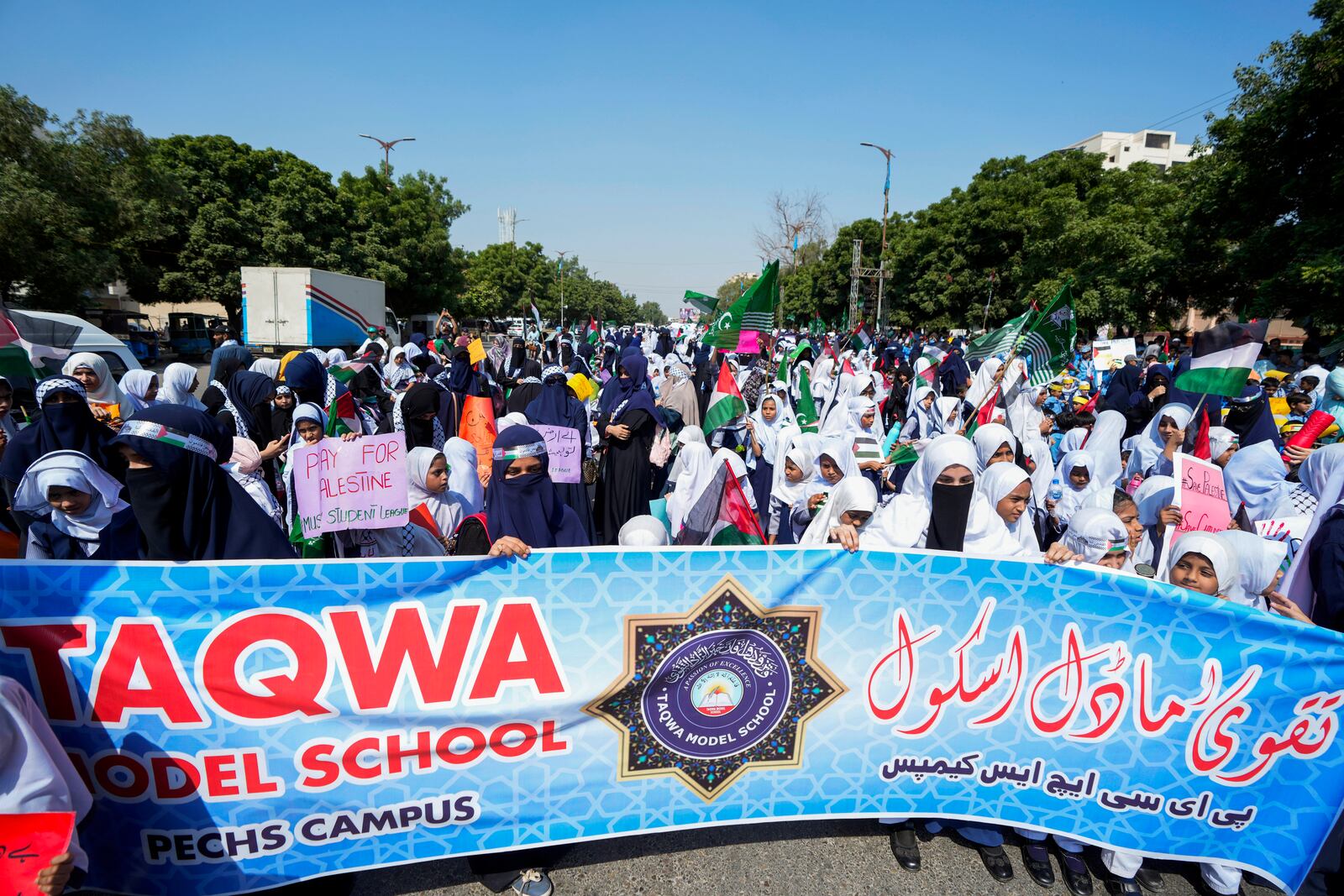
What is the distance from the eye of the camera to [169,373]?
6082 millimetres

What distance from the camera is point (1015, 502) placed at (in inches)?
131

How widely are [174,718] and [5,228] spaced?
20352 millimetres

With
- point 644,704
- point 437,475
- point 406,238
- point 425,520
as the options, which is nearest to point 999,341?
point 437,475

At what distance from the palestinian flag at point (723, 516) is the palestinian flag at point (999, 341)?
481cm

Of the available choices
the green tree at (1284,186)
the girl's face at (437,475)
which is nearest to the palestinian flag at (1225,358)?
the girl's face at (437,475)

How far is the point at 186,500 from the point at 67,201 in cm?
2181

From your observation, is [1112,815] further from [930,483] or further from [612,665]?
[612,665]

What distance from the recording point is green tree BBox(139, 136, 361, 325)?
24.8m

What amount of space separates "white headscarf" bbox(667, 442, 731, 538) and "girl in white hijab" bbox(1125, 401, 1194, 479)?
344cm

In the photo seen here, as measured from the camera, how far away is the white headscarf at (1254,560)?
274cm

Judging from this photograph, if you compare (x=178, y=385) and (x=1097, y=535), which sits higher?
(x=178, y=385)

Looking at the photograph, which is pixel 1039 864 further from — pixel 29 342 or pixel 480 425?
pixel 29 342

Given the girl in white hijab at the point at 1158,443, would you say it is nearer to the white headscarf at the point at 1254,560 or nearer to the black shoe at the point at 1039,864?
the white headscarf at the point at 1254,560

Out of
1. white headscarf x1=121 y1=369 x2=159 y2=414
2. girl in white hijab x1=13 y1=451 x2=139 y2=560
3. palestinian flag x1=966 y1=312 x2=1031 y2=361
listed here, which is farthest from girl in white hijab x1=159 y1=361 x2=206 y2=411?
palestinian flag x1=966 y1=312 x2=1031 y2=361
